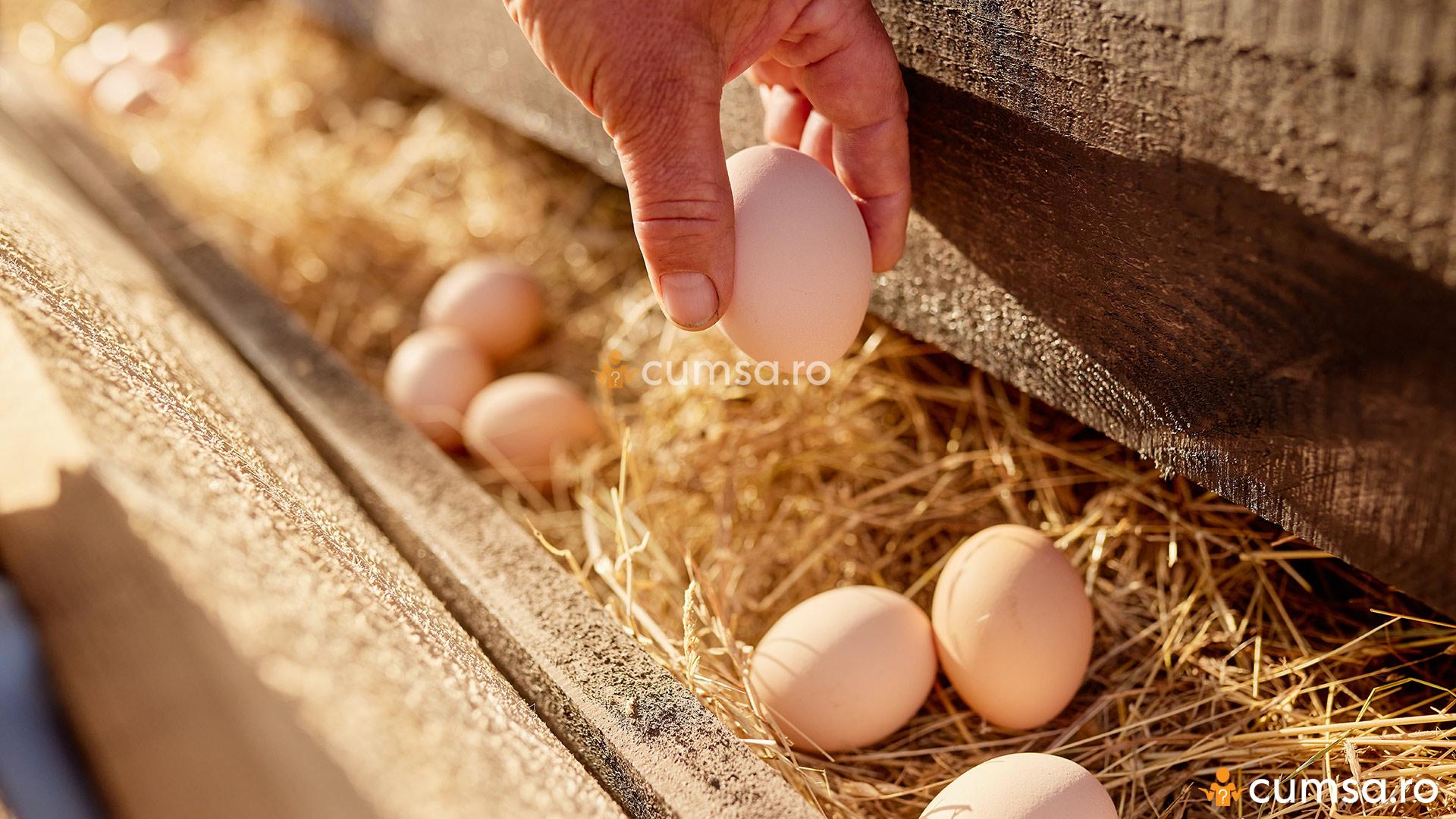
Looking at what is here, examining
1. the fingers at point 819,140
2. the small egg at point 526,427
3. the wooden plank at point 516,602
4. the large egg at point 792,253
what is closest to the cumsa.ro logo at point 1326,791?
the wooden plank at point 516,602

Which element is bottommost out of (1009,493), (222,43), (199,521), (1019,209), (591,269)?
(1009,493)

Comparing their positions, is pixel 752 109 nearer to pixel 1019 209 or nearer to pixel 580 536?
pixel 1019 209

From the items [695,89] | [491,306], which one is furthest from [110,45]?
[695,89]

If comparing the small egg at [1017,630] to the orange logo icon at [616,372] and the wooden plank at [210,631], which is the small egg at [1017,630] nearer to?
the wooden plank at [210,631]

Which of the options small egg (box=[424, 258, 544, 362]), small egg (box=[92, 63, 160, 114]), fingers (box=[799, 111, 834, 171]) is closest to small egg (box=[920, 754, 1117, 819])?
fingers (box=[799, 111, 834, 171])

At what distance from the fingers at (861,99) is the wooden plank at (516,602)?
482 millimetres

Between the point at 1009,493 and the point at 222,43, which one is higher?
the point at 222,43

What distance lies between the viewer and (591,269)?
1880 millimetres

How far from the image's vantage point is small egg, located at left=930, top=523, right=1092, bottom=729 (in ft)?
3.05

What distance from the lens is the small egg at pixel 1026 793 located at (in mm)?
791

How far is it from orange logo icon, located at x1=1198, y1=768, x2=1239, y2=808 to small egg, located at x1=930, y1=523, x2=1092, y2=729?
0.47 feet

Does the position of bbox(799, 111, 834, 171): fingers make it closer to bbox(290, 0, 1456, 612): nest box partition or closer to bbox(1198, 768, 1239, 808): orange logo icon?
bbox(290, 0, 1456, 612): nest box partition

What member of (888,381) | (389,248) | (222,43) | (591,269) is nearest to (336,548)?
(888,381)

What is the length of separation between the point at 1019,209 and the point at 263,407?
2.99ft
